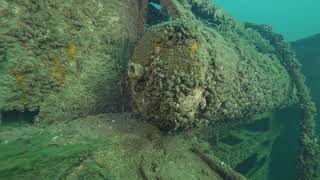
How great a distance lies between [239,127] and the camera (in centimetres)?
602

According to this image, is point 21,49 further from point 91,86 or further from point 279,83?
point 279,83

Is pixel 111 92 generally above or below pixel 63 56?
below

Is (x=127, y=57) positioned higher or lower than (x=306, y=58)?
lower

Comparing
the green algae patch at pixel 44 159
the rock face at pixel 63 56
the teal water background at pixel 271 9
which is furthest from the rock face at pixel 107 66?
the teal water background at pixel 271 9

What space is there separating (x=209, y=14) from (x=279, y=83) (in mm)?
1917

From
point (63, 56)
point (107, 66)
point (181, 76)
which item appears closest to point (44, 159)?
point (63, 56)

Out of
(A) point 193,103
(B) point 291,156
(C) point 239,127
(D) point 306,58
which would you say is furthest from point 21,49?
(D) point 306,58

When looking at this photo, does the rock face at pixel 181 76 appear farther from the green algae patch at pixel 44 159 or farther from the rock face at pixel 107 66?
the green algae patch at pixel 44 159

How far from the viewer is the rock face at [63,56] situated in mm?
3574

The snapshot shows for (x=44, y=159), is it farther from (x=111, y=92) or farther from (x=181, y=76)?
(x=111, y=92)

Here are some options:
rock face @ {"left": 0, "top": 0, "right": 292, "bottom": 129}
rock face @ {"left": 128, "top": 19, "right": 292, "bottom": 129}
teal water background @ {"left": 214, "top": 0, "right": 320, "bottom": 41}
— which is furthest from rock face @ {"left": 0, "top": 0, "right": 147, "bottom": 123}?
teal water background @ {"left": 214, "top": 0, "right": 320, "bottom": 41}

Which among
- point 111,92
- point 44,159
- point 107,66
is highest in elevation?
point 107,66

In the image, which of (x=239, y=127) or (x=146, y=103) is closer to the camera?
(x=146, y=103)

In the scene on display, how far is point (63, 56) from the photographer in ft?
13.0
